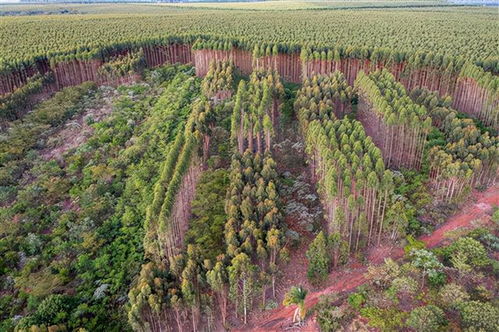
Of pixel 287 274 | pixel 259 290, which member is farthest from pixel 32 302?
pixel 287 274

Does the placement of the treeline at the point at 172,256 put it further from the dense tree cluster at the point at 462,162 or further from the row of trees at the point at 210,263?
the dense tree cluster at the point at 462,162

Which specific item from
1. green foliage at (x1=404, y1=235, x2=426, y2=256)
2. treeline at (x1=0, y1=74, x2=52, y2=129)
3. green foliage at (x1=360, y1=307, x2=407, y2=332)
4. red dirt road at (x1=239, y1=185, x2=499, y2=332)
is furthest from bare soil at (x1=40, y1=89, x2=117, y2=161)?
green foliage at (x1=404, y1=235, x2=426, y2=256)

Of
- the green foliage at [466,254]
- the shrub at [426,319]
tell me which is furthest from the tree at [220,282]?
the green foliage at [466,254]

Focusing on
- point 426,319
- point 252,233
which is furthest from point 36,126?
point 426,319

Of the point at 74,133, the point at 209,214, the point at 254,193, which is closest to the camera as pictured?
the point at 254,193

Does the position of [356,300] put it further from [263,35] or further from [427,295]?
[263,35]

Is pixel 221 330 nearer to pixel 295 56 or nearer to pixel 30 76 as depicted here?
pixel 295 56
